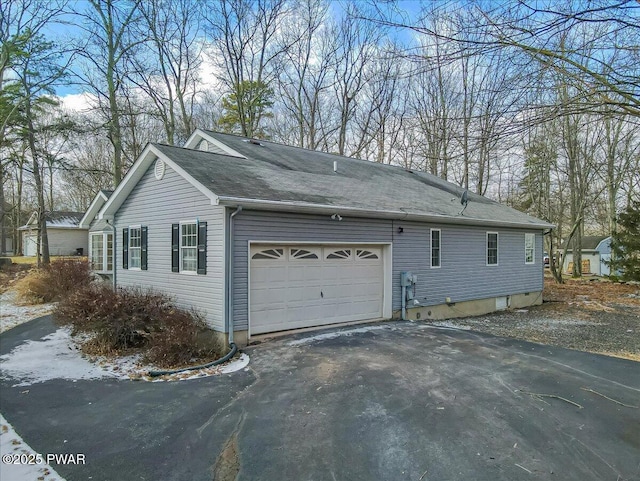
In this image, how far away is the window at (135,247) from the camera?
11.3 metres

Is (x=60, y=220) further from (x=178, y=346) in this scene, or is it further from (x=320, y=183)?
(x=178, y=346)

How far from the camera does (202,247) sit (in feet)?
27.6

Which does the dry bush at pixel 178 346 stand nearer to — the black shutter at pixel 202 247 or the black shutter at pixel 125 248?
the black shutter at pixel 202 247

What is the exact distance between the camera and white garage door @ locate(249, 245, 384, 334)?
8531mm

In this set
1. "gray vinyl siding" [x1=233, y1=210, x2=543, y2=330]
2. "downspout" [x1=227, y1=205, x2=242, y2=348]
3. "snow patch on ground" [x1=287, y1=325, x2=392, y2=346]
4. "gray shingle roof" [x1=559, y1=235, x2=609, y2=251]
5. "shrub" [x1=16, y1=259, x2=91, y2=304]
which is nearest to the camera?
"downspout" [x1=227, y1=205, x2=242, y2=348]

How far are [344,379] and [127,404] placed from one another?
2.99m

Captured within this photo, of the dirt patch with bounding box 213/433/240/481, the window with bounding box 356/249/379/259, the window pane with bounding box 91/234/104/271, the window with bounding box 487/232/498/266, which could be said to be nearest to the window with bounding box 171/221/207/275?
the window with bounding box 356/249/379/259

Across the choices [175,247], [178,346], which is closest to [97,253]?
[175,247]

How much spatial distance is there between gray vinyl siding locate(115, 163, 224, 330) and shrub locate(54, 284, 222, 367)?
456 mm

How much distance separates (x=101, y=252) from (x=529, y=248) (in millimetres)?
16849

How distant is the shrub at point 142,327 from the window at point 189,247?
35.4 inches

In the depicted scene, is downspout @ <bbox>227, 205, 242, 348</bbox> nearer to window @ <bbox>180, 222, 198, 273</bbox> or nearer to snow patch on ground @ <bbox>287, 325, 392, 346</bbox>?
snow patch on ground @ <bbox>287, 325, 392, 346</bbox>

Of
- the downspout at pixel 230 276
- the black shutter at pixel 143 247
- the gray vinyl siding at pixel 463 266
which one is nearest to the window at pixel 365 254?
the gray vinyl siding at pixel 463 266

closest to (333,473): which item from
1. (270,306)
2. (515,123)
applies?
(515,123)
